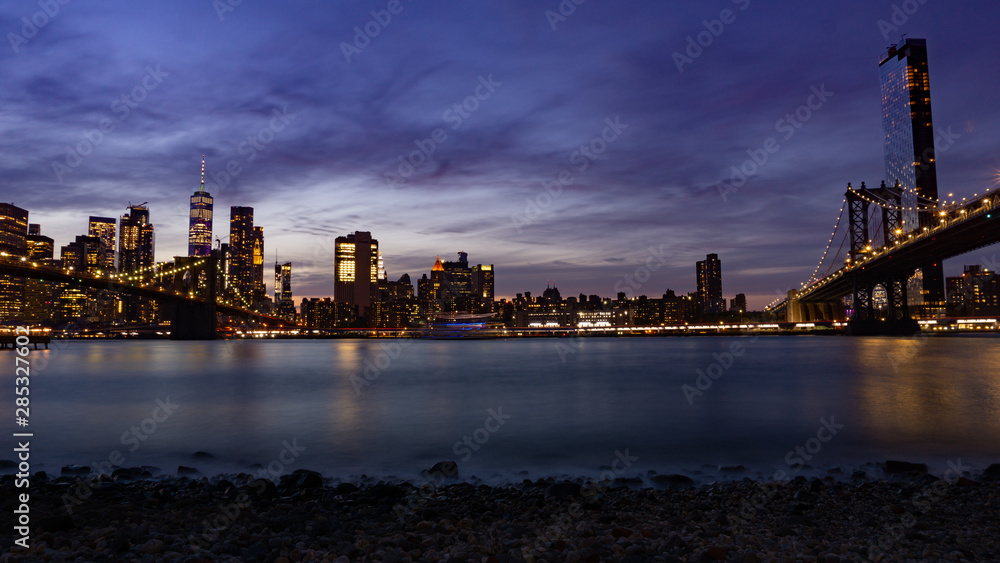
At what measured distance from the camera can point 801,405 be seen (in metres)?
21.3

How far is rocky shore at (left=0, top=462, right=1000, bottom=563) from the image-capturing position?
5.68 meters

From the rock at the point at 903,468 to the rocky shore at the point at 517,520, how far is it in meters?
0.35

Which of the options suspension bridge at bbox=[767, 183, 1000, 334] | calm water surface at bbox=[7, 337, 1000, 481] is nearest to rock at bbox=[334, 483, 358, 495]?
calm water surface at bbox=[7, 337, 1000, 481]

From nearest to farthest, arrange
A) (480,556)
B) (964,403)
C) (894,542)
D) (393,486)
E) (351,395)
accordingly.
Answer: (480,556) < (894,542) < (393,486) < (964,403) < (351,395)

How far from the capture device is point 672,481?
32.2 feet

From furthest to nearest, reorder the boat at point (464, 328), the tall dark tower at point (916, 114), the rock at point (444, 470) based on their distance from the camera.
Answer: the tall dark tower at point (916, 114) < the boat at point (464, 328) < the rock at point (444, 470)

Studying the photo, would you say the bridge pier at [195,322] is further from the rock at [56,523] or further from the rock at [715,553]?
the rock at [715,553]

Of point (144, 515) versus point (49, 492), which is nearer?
point (144, 515)

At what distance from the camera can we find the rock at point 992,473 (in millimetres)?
9354

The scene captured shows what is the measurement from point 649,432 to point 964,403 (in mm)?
13576

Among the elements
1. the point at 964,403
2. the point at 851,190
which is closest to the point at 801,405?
the point at 964,403

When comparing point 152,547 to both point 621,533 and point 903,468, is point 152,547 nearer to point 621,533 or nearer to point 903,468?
point 621,533

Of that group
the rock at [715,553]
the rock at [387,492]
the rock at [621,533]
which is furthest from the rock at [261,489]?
the rock at [715,553]

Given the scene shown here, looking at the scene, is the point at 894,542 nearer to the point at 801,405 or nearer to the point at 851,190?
the point at 801,405
